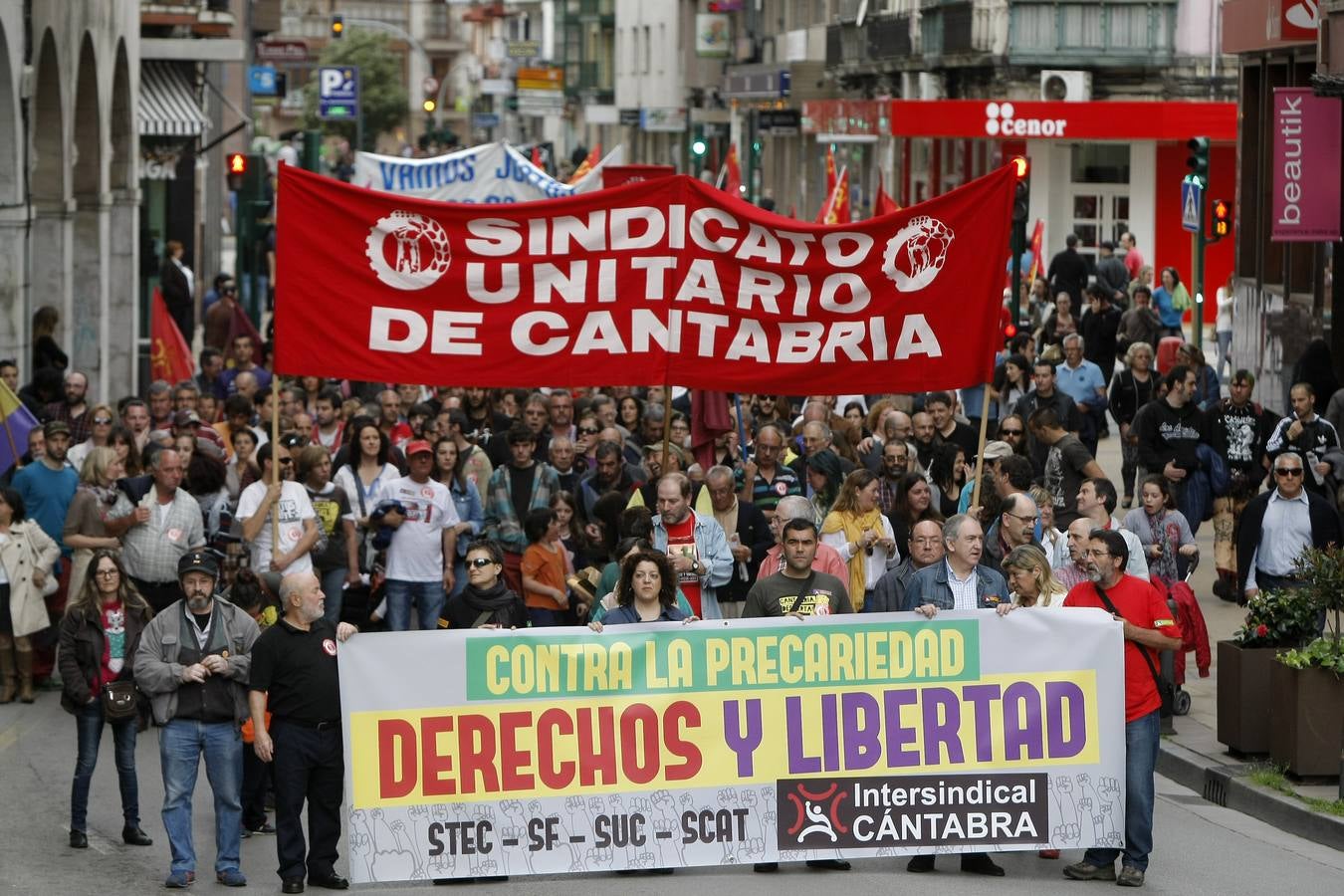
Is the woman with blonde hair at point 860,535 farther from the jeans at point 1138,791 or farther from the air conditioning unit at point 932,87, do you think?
the air conditioning unit at point 932,87

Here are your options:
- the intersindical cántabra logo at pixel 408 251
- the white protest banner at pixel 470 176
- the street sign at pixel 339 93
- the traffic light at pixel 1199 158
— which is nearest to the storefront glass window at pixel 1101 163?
the traffic light at pixel 1199 158

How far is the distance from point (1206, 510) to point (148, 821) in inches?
372

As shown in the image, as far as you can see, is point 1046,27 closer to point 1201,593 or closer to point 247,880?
point 1201,593

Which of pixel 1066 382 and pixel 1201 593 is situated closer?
pixel 1201 593

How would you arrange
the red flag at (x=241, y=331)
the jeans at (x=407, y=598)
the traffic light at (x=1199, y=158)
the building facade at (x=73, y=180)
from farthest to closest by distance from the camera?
the traffic light at (x=1199, y=158) → the red flag at (x=241, y=331) → the building facade at (x=73, y=180) → the jeans at (x=407, y=598)

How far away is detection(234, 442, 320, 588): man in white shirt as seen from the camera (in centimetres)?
1408

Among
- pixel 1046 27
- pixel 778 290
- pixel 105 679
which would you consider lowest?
pixel 105 679

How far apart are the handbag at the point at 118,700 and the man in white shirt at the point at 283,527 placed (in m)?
2.78

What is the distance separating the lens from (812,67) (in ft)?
208

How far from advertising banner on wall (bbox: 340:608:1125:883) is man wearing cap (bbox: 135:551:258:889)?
2.44 feet

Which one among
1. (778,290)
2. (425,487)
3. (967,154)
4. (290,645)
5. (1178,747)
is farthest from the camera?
(967,154)

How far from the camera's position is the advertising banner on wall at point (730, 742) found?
33.3ft

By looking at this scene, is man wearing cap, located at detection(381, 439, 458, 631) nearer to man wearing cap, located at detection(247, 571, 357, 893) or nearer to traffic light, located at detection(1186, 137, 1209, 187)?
man wearing cap, located at detection(247, 571, 357, 893)

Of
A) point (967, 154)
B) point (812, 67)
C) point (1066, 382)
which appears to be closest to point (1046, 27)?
point (967, 154)
